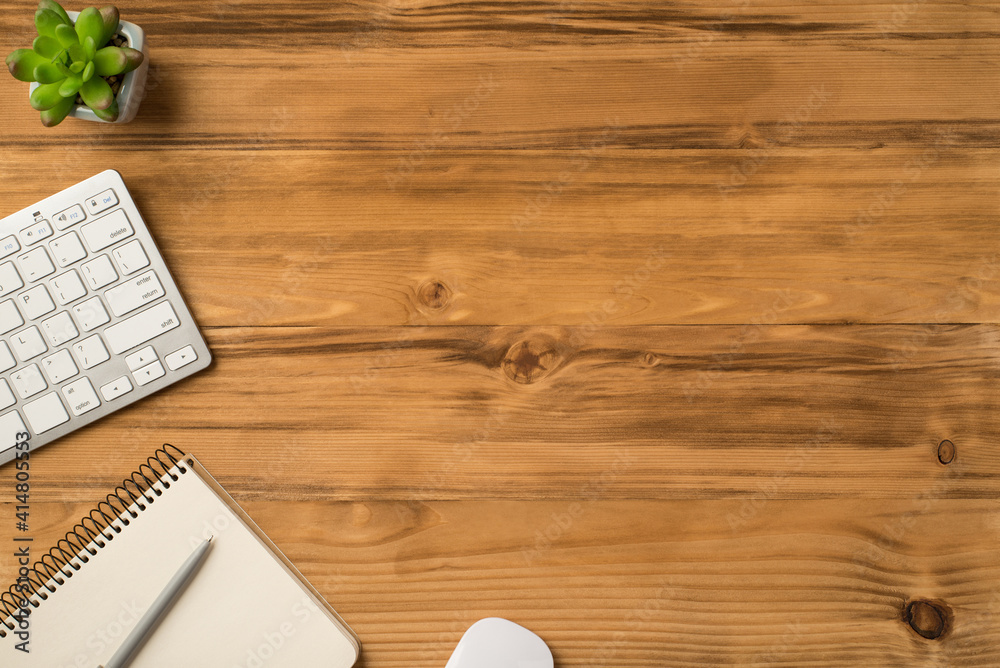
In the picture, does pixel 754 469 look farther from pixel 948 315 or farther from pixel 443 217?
pixel 443 217

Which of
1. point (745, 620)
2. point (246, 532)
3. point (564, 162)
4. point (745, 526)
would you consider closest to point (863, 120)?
point (564, 162)

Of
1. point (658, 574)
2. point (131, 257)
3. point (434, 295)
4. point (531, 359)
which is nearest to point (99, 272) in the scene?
point (131, 257)

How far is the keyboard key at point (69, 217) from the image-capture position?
690mm

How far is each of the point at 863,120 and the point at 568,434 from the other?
533 mm

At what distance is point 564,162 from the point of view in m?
0.74

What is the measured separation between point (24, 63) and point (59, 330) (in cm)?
29

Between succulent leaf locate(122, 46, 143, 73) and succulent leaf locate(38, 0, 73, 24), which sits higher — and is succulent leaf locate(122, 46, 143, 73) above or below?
below

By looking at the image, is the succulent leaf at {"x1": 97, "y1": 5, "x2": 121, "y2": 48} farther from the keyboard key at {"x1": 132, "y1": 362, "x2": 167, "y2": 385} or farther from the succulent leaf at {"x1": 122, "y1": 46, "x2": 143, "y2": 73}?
the keyboard key at {"x1": 132, "y1": 362, "x2": 167, "y2": 385}

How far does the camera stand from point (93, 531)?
27.9 inches

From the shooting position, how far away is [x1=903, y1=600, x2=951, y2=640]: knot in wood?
710mm

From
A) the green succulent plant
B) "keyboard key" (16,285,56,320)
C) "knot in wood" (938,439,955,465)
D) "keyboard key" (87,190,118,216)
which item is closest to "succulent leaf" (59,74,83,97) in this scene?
the green succulent plant

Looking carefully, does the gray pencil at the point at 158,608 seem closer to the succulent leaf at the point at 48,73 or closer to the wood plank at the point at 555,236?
the wood plank at the point at 555,236

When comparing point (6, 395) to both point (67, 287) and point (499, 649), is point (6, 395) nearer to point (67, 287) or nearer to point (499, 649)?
point (67, 287)

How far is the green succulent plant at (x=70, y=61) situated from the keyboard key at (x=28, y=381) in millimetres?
273
